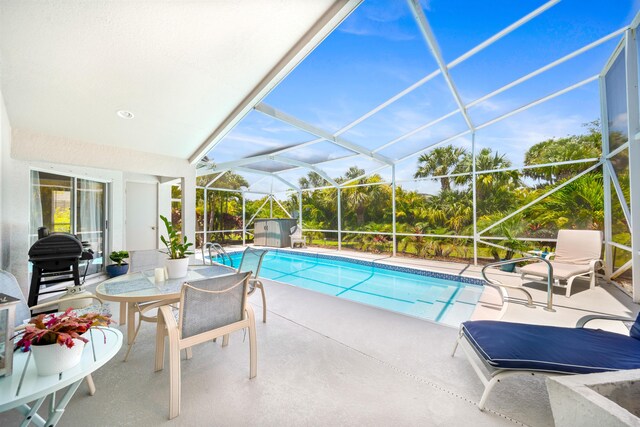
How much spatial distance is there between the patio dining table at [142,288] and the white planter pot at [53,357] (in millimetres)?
737

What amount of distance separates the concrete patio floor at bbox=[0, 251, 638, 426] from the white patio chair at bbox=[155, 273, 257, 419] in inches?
9.0

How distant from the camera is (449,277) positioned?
5.77m

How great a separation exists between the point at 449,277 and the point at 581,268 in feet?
7.08

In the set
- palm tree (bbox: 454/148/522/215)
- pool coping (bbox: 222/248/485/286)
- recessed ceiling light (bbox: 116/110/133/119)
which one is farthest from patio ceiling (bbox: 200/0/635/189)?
pool coping (bbox: 222/248/485/286)

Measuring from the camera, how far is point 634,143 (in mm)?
3885

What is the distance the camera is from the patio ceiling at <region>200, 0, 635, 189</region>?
11.6 feet

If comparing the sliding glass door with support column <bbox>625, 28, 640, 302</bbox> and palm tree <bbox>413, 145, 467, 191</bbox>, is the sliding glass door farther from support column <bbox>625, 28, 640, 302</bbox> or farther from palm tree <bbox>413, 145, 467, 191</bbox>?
palm tree <bbox>413, 145, 467, 191</bbox>

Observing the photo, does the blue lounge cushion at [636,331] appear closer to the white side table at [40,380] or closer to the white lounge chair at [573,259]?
the white lounge chair at [573,259]

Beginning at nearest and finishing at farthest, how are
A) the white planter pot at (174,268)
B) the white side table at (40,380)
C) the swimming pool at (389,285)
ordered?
the white side table at (40,380) → the white planter pot at (174,268) → the swimming pool at (389,285)

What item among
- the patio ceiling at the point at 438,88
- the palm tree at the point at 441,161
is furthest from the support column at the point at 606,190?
the palm tree at the point at 441,161

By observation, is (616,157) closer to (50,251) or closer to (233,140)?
(233,140)

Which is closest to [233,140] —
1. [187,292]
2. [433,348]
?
[187,292]

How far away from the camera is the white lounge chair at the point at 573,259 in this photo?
14.5 feet

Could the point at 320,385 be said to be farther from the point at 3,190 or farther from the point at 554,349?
the point at 3,190
